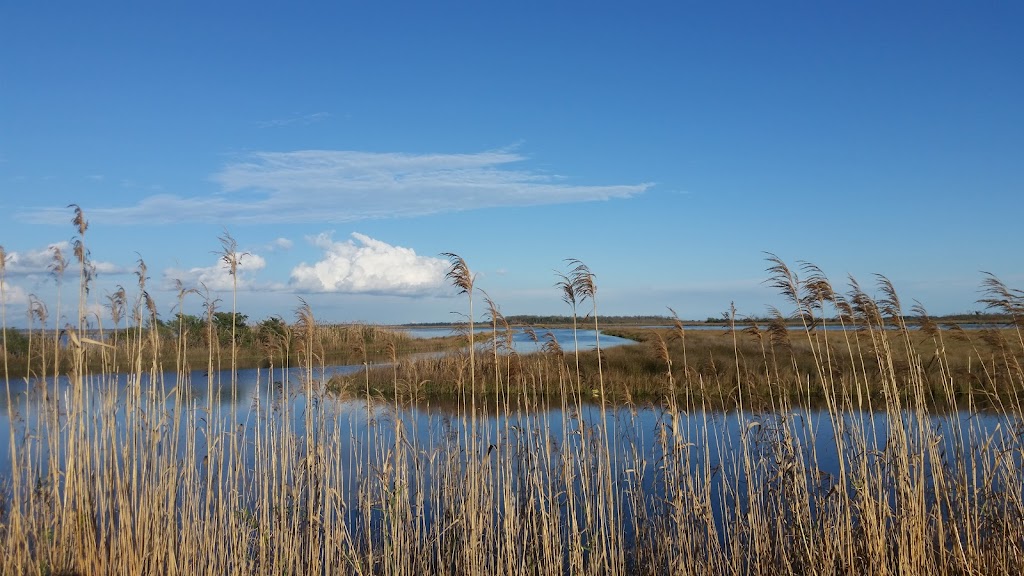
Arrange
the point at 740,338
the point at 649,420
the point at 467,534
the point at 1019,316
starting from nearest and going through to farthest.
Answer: the point at 467,534 < the point at 1019,316 < the point at 649,420 < the point at 740,338

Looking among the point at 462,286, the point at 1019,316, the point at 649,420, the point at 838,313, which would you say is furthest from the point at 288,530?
the point at 649,420

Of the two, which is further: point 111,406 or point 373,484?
point 373,484

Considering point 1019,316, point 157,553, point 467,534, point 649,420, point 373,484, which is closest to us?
point 157,553

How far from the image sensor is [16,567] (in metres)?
4.84

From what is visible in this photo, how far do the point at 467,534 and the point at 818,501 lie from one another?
262cm

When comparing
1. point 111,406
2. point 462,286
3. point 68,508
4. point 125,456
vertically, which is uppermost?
point 462,286

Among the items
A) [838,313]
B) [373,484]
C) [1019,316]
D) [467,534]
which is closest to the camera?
[467,534]

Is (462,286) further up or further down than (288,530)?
further up

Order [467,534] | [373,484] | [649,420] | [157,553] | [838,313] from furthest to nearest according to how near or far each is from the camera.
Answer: [649,420] → [373,484] → [838,313] → [467,534] → [157,553]

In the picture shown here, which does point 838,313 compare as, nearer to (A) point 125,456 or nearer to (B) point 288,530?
(B) point 288,530

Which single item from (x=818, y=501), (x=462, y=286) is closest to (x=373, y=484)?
(x=462, y=286)

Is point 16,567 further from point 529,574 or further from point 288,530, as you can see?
point 529,574

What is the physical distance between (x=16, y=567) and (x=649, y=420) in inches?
472

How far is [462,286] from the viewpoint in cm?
484
